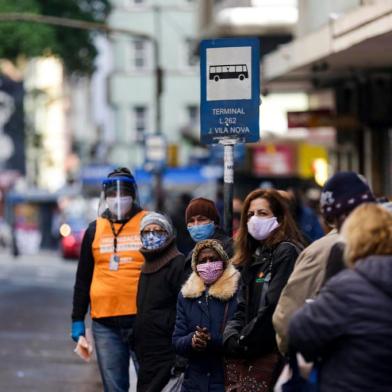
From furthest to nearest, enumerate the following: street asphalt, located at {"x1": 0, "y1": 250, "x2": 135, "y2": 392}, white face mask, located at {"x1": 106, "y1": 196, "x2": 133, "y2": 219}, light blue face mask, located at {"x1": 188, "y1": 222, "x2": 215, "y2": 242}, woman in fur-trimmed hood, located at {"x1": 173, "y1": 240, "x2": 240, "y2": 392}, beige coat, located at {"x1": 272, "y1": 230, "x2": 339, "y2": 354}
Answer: street asphalt, located at {"x1": 0, "y1": 250, "x2": 135, "y2": 392}
white face mask, located at {"x1": 106, "y1": 196, "x2": 133, "y2": 219}
light blue face mask, located at {"x1": 188, "y1": 222, "x2": 215, "y2": 242}
woman in fur-trimmed hood, located at {"x1": 173, "y1": 240, "x2": 240, "y2": 392}
beige coat, located at {"x1": 272, "y1": 230, "x2": 339, "y2": 354}

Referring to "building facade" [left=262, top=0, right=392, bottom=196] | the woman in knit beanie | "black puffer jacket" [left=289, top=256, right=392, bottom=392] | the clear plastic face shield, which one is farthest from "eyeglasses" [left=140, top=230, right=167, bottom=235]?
"building facade" [left=262, top=0, right=392, bottom=196]

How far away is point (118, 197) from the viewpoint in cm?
1034

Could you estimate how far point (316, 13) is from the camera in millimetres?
23219

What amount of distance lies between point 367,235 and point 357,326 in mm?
360

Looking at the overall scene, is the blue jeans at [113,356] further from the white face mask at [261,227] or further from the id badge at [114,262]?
the white face mask at [261,227]

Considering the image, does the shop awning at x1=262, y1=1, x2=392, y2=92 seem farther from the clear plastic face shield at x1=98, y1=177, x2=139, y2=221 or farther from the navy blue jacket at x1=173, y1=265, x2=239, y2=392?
the navy blue jacket at x1=173, y1=265, x2=239, y2=392

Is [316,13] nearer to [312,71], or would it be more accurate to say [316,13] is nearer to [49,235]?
[312,71]

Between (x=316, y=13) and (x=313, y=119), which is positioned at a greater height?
(x=316, y=13)

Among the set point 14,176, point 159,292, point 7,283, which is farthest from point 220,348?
point 14,176

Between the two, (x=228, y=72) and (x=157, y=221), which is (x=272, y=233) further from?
(x=228, y=72)

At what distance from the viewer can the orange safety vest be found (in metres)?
10.2

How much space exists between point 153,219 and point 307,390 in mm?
3191

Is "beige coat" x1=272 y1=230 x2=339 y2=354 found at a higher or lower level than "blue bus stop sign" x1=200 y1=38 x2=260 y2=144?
lower

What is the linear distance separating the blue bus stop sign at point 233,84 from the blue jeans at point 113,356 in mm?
1548
